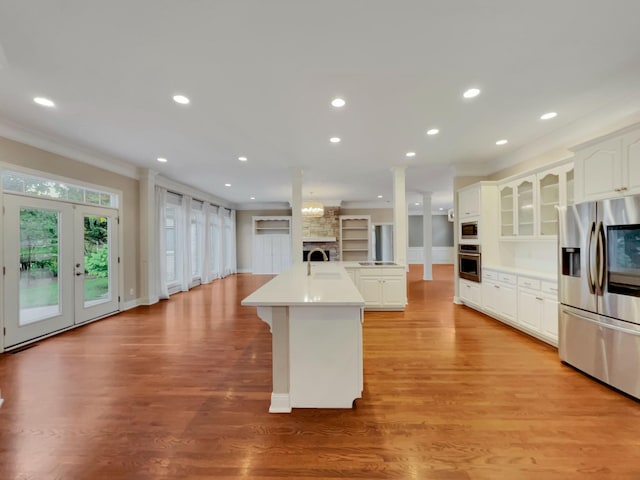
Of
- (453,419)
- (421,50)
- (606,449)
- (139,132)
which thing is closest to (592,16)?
(421,50)

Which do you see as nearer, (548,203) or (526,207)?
(548,203)

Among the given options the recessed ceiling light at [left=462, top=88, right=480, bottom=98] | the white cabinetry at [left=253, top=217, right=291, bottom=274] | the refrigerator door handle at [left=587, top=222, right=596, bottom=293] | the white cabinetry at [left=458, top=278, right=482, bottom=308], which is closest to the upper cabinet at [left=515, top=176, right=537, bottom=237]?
the white cabinetry at [left=458, top=278, right=482, bottom=308]

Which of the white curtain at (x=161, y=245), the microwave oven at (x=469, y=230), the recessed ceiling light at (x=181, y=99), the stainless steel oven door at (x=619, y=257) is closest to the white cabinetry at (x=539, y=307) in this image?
the stainless steel oven door at (x=619, y=257)

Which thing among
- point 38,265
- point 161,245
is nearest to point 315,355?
point 38,265

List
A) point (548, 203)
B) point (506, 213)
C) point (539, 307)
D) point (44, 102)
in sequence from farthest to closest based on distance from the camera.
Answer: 1. point (506, 213)
2. point (548, 203)
3. point (539, 307)
4. point (44, 102)

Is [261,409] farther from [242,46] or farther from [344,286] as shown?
[242,46]

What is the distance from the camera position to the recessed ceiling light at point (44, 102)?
290 cm

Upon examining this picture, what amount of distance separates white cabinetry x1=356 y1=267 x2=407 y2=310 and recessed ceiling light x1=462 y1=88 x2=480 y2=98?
10.3 feet

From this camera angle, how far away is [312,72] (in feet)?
8.11

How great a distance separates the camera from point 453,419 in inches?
81.9

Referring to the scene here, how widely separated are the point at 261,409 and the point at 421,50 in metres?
3.09

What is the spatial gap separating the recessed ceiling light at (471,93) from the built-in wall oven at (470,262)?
2950 millimetres

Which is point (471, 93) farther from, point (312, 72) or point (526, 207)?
point (526, 207)

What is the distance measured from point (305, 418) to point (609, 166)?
140 inches
